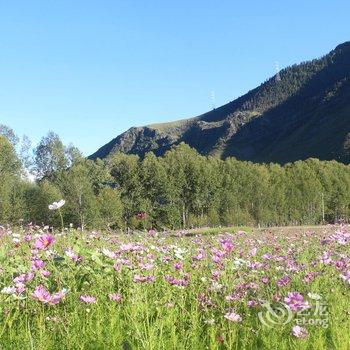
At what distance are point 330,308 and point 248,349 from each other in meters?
1.36

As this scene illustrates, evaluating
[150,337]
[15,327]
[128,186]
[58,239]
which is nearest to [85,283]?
[15,327]

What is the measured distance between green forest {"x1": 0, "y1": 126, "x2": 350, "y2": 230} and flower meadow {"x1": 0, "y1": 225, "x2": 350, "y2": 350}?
49.3 metres

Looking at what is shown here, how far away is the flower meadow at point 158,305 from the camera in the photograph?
426cm

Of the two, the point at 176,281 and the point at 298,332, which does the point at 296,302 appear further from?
the point at 176,281

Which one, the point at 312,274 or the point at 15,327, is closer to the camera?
the point at 15,327

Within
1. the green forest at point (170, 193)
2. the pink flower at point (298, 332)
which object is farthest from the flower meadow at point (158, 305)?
the green forest at point (170, 193)

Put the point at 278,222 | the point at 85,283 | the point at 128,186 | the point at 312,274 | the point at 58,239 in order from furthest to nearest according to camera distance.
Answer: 1. the point at 278,222
2. the point at 128,186
3. the point at 58,239
4. the point at 312,274
5. the point at 85,283

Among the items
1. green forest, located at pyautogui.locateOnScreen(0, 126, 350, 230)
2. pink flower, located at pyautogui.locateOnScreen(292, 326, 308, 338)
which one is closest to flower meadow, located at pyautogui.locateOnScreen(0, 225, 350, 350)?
pink flower, located at pyautogui.locateOnScreen(292, 326, 308, 338)

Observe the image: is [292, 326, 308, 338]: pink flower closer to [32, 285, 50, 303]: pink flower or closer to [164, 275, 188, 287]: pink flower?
[164, 275, 188, 287]: pink flower

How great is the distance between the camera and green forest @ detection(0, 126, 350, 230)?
5816 centimetres

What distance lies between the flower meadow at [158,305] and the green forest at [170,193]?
4927 cm

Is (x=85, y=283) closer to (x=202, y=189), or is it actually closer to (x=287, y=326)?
(x=287, y=326)

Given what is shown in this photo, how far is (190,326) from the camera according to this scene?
14.9 ft

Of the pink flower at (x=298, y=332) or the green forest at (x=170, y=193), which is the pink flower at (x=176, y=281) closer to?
the pink flower at (x=298, y=332)
